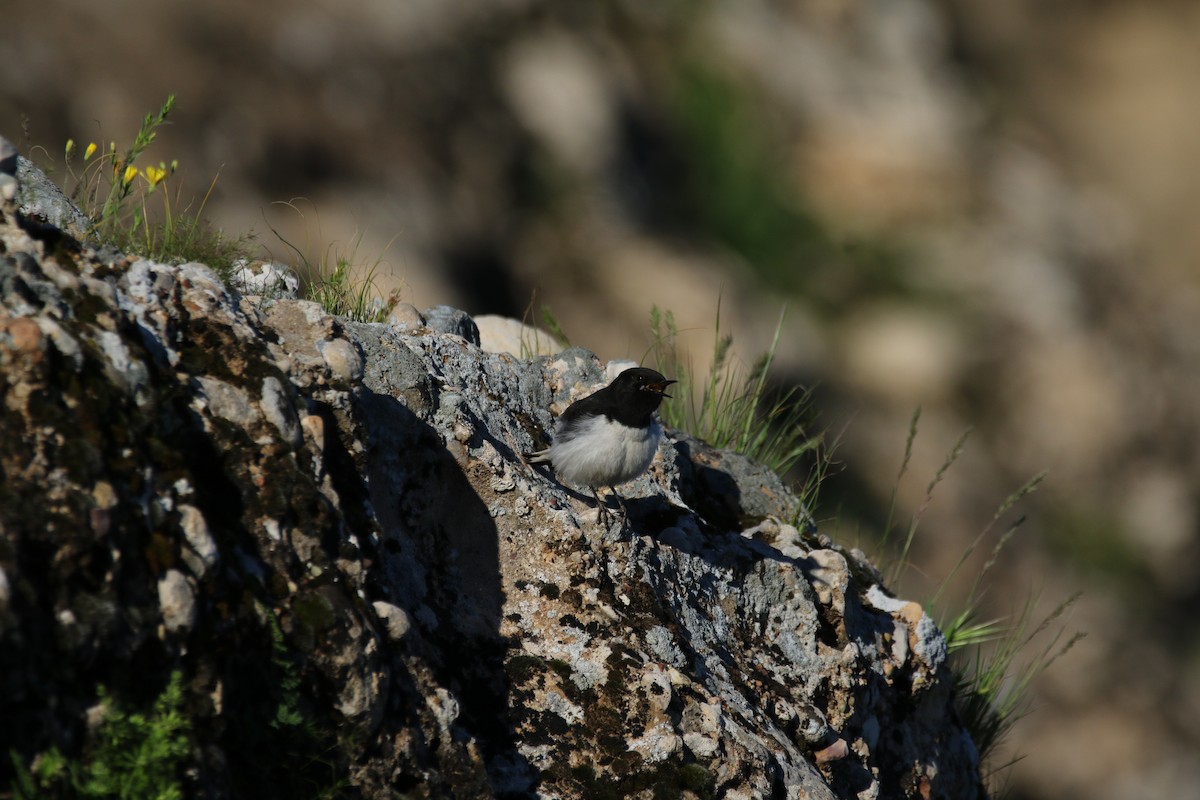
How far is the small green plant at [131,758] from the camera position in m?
2.92

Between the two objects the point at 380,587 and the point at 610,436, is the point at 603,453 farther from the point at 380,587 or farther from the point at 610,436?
the point at 380,587

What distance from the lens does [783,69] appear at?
22719 mm

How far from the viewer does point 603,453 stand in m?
5.18

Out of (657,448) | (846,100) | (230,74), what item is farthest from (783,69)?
(657,448)

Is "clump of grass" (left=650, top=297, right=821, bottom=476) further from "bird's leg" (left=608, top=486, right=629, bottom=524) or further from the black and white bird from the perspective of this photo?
"bird's leg" (left=608, top=486, right=629, bottom=524)

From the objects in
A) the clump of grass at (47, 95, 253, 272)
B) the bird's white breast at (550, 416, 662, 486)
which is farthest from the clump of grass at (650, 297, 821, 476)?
the clump of grass at (47, 95, 253, 272)

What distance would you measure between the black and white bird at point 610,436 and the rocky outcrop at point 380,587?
6.8 inches

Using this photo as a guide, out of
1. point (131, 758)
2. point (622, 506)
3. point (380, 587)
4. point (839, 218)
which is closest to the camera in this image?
point (131, 758)

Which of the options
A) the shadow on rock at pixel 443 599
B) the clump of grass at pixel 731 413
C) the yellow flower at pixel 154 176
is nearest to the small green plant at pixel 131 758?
the shadow on rock at pixel 443 599

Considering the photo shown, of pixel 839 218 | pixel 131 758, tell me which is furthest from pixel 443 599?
pixel 839 218

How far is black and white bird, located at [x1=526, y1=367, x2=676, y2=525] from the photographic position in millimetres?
5203

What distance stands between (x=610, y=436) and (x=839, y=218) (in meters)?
17.3

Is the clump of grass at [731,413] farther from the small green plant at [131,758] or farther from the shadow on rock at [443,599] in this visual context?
the small green plant at [131,758]

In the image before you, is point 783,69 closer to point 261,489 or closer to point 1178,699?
point 1178,699
